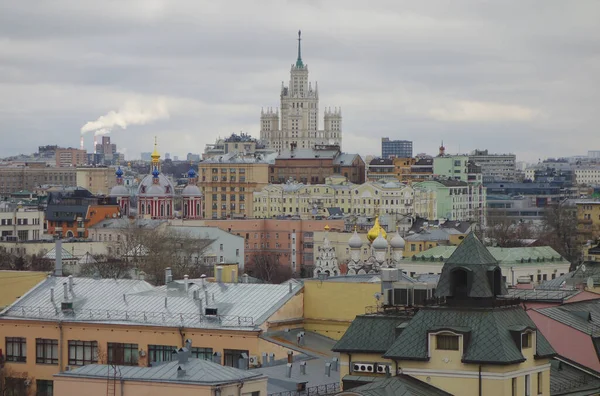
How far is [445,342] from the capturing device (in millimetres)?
35844

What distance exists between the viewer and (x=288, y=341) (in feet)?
163

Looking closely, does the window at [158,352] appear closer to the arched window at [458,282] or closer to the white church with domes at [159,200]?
the arched window at [458,282]

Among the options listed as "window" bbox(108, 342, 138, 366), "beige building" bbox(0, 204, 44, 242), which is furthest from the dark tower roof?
"beige building" bbox(0, 204, 44, 242)

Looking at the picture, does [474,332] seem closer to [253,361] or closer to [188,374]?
[188,374]

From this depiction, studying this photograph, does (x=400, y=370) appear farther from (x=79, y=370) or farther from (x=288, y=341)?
(x=288, y=341)

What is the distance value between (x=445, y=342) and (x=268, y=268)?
107934 mm

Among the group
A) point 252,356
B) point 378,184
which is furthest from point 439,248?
point 378,184

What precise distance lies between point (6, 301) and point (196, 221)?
10366 centimetres

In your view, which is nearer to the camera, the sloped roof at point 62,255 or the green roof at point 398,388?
the green roof at point 398,388

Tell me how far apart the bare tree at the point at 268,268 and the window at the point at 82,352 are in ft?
246

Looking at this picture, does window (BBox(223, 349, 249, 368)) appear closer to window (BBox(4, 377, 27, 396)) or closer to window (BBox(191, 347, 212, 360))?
window (BBox(191, 347, 212, 360))

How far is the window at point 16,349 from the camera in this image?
169 feet

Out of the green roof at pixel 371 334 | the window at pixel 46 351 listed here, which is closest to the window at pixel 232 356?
the window at pixel 46 351

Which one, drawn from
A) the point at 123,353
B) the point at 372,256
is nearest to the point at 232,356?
the point at 123,353
